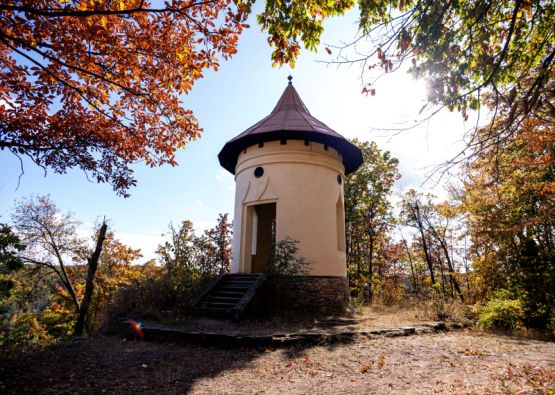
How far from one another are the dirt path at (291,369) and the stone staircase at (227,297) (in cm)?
207

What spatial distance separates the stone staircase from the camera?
7.06m

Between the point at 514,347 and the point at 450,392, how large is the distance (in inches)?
115

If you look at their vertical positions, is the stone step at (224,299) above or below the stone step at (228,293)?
below

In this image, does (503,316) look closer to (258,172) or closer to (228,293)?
(228,293)

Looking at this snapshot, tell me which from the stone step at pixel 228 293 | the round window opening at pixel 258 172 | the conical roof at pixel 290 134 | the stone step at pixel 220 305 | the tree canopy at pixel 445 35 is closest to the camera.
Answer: the tree canopy at pixel 445 35

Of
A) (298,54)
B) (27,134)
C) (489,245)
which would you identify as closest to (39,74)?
(27,134)

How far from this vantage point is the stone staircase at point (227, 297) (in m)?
7.06

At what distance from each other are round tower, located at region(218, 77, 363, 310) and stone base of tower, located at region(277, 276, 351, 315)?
3cm

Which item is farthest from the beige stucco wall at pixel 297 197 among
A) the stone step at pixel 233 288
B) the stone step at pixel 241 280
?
the stone step at pixel 233 288

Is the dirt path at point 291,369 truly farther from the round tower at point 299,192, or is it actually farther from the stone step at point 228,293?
the round tower at point 299,192

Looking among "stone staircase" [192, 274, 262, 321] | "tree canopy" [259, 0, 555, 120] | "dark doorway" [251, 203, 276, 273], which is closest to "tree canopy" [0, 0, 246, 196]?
"tree canopy" [259, 0, 555, 120]

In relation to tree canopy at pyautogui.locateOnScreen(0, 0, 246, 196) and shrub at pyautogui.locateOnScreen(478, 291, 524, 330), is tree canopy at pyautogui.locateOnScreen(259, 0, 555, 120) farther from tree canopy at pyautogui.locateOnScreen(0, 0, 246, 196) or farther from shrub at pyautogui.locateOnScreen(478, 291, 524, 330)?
shrub at pyautogui.locateOnScreen(478, 291, 524, 330)

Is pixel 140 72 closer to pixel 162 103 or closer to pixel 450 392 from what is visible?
pixel 162 103

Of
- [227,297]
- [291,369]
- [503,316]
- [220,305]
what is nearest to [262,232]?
[227,297]
